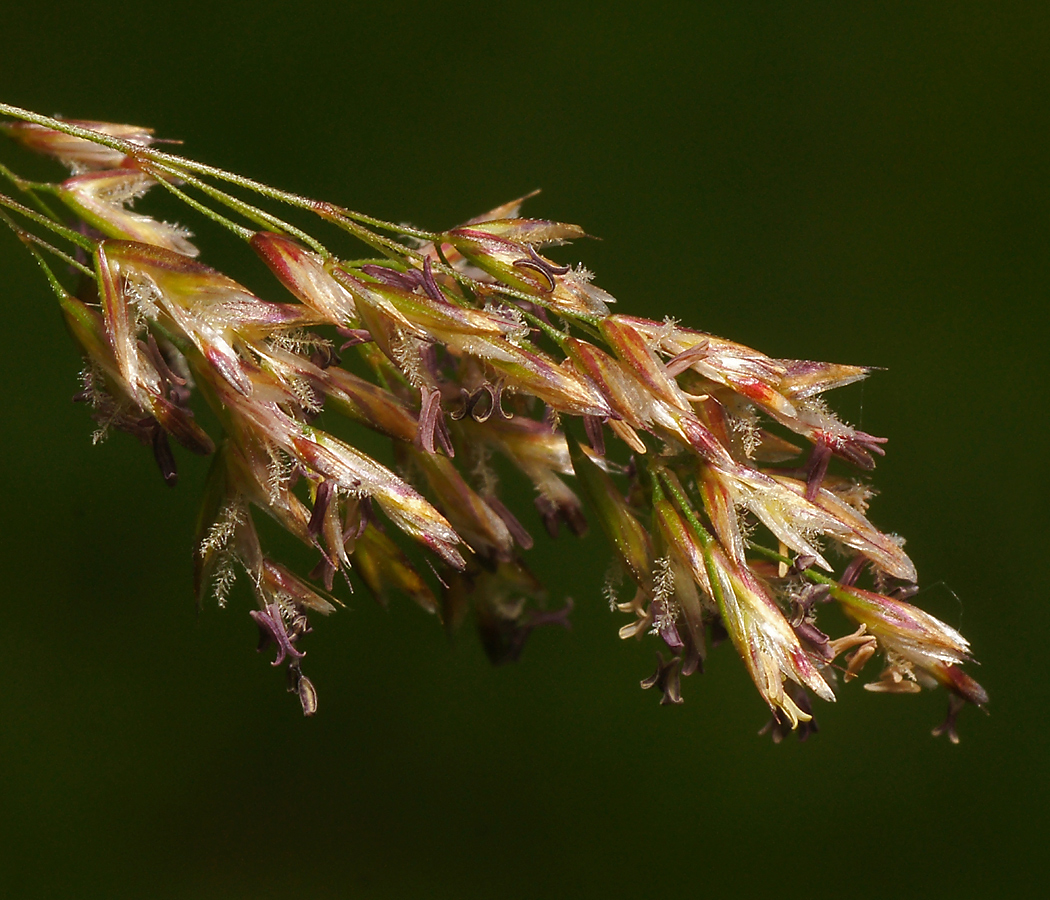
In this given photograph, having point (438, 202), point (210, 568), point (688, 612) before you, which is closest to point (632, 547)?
point (688, 612)

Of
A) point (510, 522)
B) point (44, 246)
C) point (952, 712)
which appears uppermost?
point (44, 246)

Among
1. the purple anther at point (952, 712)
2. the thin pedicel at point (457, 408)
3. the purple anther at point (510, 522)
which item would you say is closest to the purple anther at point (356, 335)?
the thin pedicel at point (457, 408)

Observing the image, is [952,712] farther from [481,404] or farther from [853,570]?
[481,404]

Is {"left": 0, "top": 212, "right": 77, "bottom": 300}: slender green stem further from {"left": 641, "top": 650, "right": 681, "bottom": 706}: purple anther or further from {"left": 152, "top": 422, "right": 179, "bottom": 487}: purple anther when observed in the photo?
{"left": 641, "top": 650, "right": 681, "bottom": 706}: purple anther

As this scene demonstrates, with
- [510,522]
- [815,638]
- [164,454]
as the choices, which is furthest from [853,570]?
[164,454]

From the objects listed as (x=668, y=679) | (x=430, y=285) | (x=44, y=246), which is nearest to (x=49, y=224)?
(x=44, y=246)

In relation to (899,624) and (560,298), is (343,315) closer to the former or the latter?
(560,298)

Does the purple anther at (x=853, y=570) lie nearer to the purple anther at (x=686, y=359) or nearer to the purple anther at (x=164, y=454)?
the purple anther at (x=686, y=359)

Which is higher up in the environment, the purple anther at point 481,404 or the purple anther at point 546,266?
the purple anther at point 546,266

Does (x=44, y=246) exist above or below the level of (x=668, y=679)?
above

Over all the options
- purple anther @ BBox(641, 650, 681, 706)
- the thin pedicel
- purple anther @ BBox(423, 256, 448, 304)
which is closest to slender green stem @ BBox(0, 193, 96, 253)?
the thin pedicel
